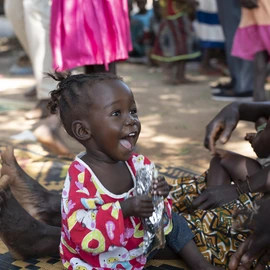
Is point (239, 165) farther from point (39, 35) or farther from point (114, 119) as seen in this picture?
point (39, 35)

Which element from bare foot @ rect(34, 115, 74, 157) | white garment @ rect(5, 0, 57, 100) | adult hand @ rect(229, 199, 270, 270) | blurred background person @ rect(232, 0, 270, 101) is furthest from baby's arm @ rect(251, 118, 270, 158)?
blurred background person @ rect(232, 0, 270, 101)

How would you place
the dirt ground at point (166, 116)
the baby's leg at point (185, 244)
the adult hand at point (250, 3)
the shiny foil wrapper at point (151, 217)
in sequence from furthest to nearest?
the adult hand at point (250, 3) < the dirt ground at point (166, 116) < the baby's leg at point (185, 244) < the shiny foil wrapper at point (151, 217)

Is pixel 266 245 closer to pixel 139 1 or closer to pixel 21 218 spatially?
pixel 21 218

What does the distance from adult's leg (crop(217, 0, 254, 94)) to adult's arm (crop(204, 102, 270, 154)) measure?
2.86 metres

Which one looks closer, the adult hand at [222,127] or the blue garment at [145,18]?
the adult hand at [222,127]

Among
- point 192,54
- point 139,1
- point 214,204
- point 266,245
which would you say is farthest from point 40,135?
point 192,54

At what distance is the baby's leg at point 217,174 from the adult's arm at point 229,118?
0.09m

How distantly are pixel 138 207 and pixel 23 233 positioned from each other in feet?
2.00

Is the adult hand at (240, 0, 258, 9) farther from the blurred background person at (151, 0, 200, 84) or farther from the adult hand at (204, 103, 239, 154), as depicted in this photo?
the adult hand at (204, 103, 239, 154)

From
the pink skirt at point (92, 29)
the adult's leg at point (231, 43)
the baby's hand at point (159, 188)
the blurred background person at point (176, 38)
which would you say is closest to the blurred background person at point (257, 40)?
the adult's leg at point (231, 43)

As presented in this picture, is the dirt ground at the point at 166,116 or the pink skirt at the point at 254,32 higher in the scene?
the pink skirt at the point at 254,32

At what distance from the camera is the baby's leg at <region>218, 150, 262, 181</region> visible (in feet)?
8.59

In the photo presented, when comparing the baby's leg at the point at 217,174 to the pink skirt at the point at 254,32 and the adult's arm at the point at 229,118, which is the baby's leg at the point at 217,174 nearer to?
the adult's arm at the point at 229,118

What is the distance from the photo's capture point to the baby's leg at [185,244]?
7.34 feet
